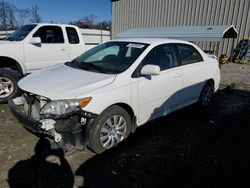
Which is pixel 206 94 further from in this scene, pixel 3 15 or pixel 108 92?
pixel 3 15

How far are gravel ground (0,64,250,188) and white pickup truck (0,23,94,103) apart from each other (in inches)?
40.3

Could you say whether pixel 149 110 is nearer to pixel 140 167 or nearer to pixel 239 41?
pixel 140 167

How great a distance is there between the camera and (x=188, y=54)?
14.5 feet

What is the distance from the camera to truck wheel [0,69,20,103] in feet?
15.9

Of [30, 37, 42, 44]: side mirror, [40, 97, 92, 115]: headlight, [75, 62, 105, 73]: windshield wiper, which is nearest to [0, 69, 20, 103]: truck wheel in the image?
[30, 37, 42, 44]: side mirror

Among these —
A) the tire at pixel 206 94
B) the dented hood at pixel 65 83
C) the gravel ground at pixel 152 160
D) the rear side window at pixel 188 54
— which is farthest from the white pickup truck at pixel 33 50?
the tire at pixel 206 94

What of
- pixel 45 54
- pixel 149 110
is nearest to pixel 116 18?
pixel 45 54

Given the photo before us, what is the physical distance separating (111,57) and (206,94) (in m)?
2.46

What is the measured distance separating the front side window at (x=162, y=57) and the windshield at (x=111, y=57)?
6.7 inches

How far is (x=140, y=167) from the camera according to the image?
2.91m

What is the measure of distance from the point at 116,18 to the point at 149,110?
56.7 ft

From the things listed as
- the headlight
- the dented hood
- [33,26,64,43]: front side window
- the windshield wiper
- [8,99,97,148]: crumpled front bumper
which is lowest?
[8,99,97,148]: crumpled front bumper

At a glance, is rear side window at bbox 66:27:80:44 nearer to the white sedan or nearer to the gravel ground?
the white sedan

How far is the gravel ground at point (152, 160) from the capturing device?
2646 millimetres
